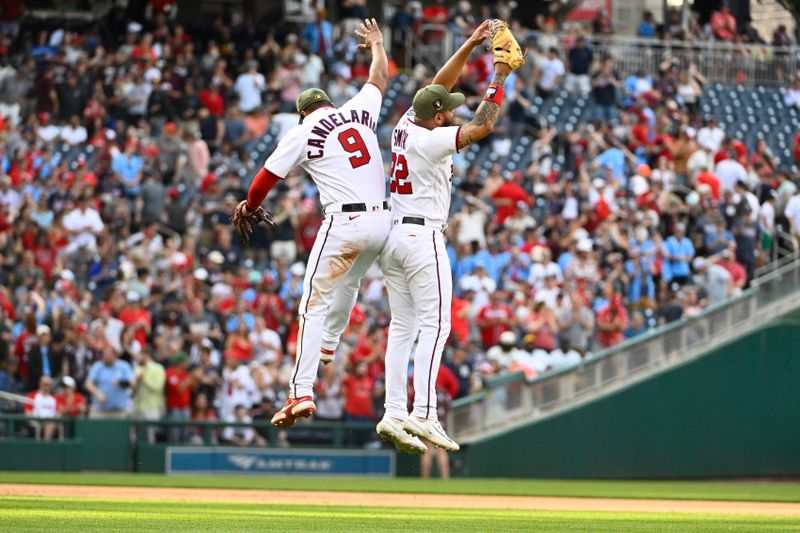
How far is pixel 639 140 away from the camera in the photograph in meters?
24.7

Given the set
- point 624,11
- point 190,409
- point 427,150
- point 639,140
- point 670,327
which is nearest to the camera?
point 427,150

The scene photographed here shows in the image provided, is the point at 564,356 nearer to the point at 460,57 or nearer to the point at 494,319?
the point at 494,319

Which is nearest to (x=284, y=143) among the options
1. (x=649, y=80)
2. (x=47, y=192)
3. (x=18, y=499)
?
(x=18, y=499)

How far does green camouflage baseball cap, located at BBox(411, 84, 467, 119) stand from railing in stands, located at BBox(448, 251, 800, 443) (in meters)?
8.90

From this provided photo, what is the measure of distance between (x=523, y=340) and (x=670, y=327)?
1.95 m

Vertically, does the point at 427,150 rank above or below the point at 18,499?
above

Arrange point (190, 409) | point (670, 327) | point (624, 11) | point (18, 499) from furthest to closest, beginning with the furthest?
point (624, 11) < point (670, 327) < point (190, 409) < point (18, 499)

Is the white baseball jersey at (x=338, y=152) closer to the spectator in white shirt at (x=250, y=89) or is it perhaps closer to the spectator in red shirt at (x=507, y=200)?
the spectator in red shirt at (x=507, y=200)

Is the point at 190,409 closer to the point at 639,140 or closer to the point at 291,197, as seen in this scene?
the point at 291,197

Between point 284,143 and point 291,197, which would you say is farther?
point 291,197

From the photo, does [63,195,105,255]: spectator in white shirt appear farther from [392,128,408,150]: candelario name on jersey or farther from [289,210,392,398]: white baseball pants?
[392,128,408,150]: candelario name on jersey

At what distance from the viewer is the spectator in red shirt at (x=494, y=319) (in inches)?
791

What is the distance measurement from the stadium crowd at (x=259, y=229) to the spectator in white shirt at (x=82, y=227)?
0.03 m

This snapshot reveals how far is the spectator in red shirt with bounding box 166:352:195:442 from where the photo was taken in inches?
747
